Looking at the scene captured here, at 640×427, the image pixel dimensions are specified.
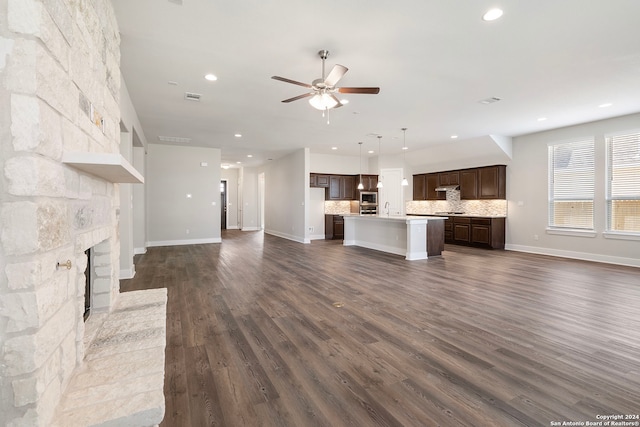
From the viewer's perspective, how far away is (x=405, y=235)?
22.6ft

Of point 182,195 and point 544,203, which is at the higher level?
point 182,195

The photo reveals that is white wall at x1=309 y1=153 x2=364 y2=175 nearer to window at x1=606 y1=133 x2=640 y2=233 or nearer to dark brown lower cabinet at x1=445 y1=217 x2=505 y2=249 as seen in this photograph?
dark brown lower cabinet at x1=445 y1=217 x2=505 y2=249

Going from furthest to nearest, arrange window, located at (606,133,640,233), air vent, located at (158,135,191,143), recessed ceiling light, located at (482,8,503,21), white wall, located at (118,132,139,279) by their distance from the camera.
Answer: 1. air vent, located at (158,135,191,143)
2. window, located at (606,133,640,233)
3. white wall, located at (118,132,139,279)
4. recessed ceiling light, located at (482,8,503,21)

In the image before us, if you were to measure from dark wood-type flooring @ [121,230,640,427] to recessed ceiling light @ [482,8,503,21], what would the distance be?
287 centimetres

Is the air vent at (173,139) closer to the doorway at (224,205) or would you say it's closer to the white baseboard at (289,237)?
the white baseboard at (289,237)

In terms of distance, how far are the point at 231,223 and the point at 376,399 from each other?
13082 mm

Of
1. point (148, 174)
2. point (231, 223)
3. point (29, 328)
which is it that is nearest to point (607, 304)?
point (29, 328)

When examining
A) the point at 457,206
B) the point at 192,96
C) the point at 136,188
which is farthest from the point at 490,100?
the point at 136,188

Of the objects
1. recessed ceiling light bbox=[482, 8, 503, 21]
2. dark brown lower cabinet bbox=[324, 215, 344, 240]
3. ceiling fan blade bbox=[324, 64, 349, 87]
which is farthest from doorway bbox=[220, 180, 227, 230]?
recessed ceiling light bbox=[482, 8, 503, 21]

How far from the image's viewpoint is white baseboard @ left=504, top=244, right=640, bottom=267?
19.4 feet

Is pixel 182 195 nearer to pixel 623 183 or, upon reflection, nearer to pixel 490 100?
pixel 490 100

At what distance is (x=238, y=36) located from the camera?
309cm

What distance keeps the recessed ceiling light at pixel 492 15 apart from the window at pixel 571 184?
554 centimetres

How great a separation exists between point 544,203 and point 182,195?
30.5 feet
